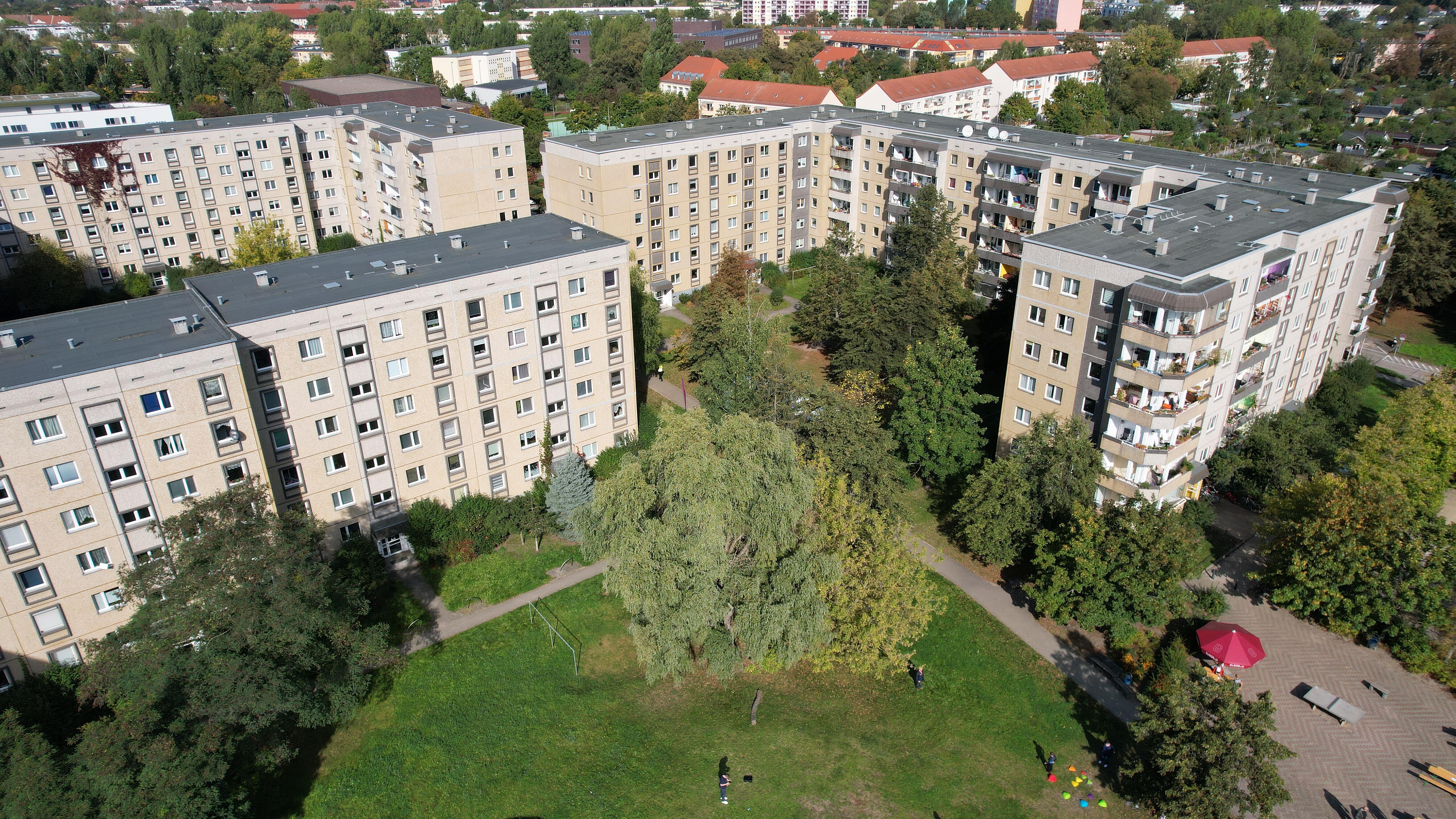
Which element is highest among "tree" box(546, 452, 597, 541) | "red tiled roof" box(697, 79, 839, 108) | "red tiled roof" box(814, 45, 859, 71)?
"red tiled roof" box(814, 45, 859, 71)

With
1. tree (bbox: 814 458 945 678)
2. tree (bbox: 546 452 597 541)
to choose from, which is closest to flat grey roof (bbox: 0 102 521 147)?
tree (bbox: 546 452 597 541)

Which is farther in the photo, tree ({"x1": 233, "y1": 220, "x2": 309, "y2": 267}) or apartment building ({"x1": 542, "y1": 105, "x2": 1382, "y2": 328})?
tree ({"x1": 233, "y1": 220, "x2": 309, "y2": 267})

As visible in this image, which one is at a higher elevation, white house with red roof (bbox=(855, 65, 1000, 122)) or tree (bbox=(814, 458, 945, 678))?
white house with red roof (bbox=(855, 65, 1000, 122))

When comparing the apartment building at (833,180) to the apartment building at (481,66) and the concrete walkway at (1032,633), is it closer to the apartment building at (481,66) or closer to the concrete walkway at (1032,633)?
the concrete walkway at (1032,633)

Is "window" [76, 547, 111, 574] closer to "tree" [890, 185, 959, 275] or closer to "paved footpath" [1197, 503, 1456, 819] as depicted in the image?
"paved footpath" [1197, 503, 1456, 819]

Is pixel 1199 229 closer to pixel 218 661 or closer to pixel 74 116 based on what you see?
pixel 218 661

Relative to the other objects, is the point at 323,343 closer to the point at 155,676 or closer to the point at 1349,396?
the point at 155,676

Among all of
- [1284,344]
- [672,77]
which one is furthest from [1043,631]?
[672,77]
